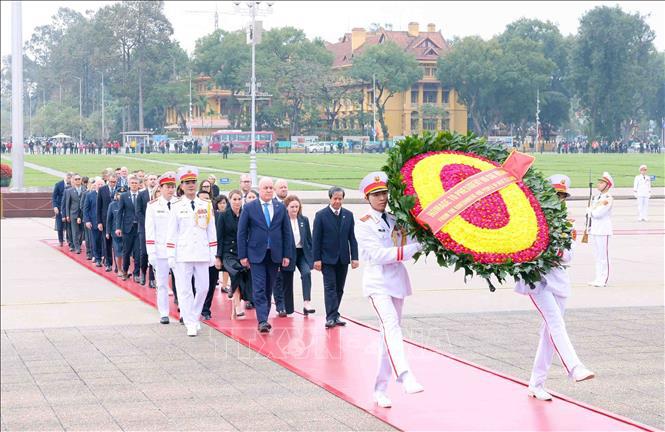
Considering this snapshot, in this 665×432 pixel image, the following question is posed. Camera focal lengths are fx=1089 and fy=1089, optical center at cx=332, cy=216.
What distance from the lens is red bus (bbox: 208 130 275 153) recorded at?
97875 millimetres

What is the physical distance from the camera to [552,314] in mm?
8180

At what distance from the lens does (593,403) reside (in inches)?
335

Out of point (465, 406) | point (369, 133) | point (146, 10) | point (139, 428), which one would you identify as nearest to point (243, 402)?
point (139, 428)

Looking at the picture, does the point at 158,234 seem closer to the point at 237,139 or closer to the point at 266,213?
the point at 266,213

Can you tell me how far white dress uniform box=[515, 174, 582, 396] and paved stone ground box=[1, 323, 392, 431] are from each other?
4.74 feet

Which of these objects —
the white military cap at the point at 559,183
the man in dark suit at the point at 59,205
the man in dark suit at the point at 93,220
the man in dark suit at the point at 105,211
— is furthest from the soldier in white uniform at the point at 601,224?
the man in dark suit at the point at 59,205

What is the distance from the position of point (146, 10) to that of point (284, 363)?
57.5 meters

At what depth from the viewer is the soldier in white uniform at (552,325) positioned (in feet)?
26.5

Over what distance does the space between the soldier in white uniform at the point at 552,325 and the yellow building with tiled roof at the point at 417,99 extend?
75.1 m

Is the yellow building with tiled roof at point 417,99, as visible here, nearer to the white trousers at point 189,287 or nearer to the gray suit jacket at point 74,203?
the gray suit jacket at point 74,203

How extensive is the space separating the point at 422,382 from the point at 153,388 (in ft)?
7.35

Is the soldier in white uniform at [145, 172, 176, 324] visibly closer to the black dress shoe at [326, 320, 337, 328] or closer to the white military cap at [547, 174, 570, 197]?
the black dress shoe at [326, 320, 337, 328]

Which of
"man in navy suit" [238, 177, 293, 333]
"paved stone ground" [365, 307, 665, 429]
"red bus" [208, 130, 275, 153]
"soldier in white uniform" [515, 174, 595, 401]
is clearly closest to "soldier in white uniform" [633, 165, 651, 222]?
"paved stone ground" [365, 307, 665, 429]

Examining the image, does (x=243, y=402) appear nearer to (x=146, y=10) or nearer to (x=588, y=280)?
(x=588, y=280)
